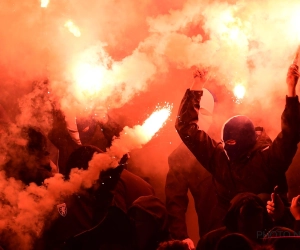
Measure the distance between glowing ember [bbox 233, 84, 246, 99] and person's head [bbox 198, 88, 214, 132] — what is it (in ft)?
0.81

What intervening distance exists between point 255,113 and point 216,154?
649 mm

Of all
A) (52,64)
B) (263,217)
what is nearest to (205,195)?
(263,217)

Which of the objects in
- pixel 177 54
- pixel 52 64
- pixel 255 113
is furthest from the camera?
pixel 52 64

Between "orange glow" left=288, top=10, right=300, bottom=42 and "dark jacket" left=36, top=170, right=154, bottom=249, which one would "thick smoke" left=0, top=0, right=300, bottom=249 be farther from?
"dark jacket" left=36, top=170, right=154, bottom=249

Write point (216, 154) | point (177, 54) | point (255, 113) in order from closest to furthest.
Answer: point (216, 154) → point (255, 113) → point (177, 54)

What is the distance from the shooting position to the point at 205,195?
4.21 m

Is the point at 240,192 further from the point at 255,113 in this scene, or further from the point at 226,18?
the point at 226,18

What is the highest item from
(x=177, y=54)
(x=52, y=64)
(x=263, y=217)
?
(x=52, y=64)

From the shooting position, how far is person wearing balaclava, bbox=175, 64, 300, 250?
12.2 ft

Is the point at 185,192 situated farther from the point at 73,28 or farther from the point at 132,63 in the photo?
the point at 73,28

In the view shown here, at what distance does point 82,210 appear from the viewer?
4.20 m

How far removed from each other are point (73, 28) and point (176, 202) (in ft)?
7.92

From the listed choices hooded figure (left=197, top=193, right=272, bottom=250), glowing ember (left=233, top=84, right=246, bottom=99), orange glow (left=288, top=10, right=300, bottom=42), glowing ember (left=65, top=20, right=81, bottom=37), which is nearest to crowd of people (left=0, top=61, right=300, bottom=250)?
hooded figure (left=197, top=193, right=272, bottom=250)

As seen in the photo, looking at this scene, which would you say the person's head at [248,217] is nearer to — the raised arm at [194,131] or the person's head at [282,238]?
the person's head at [282,238]
